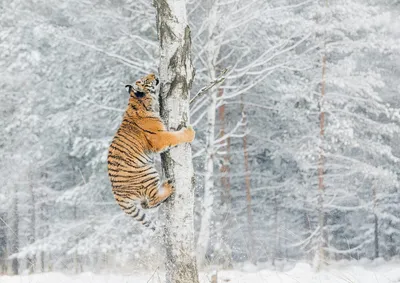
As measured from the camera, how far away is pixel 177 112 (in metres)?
3.69

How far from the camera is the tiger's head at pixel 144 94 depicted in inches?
142

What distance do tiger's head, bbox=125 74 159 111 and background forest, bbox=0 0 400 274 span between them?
209 inches

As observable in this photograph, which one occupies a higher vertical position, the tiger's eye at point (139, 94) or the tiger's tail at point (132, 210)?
the tiger's eye at point (139, 94)

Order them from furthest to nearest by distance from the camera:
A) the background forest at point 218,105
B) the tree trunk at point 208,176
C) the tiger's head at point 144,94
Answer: the background forest at point 218,105, the tree trunk at point 208,176, the tiger's head at point 144,94

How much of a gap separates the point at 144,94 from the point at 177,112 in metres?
0.27

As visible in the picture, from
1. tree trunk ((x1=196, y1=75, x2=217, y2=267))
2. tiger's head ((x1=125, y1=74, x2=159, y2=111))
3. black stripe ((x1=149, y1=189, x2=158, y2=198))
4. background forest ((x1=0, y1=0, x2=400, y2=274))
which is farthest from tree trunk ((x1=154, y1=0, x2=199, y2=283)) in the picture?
tree trunk ((x1=196, y1=75, x2=217, y2=267))

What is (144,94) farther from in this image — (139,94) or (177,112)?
(177,112)

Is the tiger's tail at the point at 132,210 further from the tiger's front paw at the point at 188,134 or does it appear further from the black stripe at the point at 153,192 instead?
the tiger's front paw at the point at 188,134

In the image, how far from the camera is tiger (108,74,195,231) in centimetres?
351

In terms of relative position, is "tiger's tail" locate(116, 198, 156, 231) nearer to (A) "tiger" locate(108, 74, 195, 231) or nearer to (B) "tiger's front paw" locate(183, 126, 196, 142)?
(A) "tiger" locate(108, 74, 195, 231)

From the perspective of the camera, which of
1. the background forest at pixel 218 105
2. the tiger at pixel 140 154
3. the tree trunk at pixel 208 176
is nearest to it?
the tiger at pixel 140 154

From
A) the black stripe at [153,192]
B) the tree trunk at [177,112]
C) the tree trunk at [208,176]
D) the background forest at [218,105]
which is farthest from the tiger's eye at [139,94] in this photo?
the tree trunk at [208,176]

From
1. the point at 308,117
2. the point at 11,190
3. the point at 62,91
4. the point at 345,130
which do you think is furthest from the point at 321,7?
the point at 11,190

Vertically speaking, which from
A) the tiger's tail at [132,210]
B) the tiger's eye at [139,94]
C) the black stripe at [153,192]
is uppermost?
the tiger's eye at [139,94]
